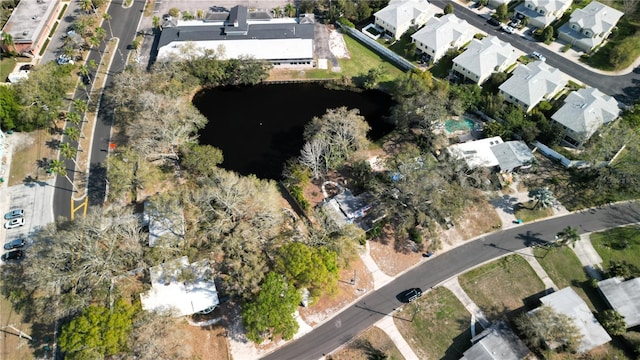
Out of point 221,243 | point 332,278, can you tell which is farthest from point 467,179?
point 221,243

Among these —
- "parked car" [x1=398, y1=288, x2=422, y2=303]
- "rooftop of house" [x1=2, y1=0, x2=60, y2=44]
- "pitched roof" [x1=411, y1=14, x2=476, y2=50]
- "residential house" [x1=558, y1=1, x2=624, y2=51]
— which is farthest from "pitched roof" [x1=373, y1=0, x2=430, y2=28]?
"rooftop of house" [x1=2, y1=0, x2=60, y2=44]

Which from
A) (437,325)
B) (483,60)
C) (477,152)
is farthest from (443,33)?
(437,325)

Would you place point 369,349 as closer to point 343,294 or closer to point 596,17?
point 343,294

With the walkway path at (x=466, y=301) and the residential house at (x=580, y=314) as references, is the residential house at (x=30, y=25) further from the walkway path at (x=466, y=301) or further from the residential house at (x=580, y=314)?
the residential house at (x=580, y=314)

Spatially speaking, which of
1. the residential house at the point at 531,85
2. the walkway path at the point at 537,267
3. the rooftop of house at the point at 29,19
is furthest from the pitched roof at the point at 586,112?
the rooftop of house at the point at 29,19

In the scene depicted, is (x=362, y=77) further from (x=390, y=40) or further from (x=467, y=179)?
(x=467, y=179)
